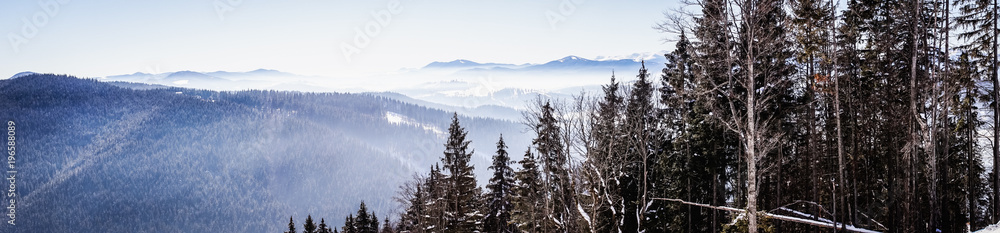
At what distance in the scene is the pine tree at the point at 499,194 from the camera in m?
30.1

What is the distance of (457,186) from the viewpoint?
1150 inches

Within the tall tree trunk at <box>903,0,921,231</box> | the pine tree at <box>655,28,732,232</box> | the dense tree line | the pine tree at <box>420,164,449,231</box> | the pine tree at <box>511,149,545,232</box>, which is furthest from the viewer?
the pine tree at <box>420,164,449,231</box>

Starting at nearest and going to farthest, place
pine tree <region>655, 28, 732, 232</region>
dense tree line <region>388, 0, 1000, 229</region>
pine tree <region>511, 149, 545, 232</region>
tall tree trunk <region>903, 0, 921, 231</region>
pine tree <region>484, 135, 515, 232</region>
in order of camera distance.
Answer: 1. dense tree line <region>388, 0, 1000, 229</region>
2. tall tree trunk <region>903, 0, 921, 231</region>
3. pine tree <region>655, 28, 732, 232</region>
4. pine tree <region>511, 149, 545, 232</region>
5. pine tree <region>484, 135, 515, 232</region>

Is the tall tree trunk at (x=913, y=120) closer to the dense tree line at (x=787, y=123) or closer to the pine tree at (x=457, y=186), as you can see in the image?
the dense tree line at (x=787, y=123)

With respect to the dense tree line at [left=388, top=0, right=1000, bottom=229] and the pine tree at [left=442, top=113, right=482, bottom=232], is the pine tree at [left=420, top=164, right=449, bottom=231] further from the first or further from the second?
the dense tree line at [left=388, top=0, right=1000, bottom=229]

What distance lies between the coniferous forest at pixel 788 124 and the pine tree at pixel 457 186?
40.7 inches

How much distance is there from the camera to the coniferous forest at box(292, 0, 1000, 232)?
12547mm

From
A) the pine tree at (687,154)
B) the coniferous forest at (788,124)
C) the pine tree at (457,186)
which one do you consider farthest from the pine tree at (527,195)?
the pine tree at (687,154)

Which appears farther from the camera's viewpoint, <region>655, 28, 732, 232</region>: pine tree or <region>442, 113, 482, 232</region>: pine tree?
<region>442, 113, 482, 232</region>: pine tree

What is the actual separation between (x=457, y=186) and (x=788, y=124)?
1764 centimetres

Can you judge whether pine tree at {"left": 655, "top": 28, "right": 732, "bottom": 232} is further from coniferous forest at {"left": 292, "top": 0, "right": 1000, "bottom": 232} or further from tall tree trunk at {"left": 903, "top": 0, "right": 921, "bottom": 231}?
tall tree trunk at {"left": 903, "top": 0, "right": 921, "bottom": 231}

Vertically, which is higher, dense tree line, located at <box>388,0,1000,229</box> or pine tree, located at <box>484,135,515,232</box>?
dense tree line, located at <box>388,0,1000,229</box>

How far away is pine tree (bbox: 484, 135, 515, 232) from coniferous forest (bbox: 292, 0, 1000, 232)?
360cm

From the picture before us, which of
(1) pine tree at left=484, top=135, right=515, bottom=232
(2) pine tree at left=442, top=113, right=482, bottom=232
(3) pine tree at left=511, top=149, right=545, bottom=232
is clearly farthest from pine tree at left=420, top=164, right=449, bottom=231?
(3) pine tree at left=511, top=149, right=545, bottom=232
